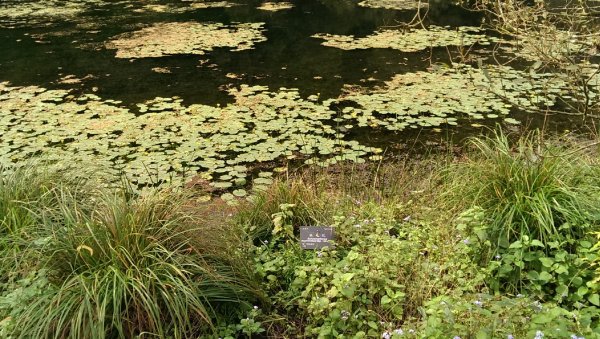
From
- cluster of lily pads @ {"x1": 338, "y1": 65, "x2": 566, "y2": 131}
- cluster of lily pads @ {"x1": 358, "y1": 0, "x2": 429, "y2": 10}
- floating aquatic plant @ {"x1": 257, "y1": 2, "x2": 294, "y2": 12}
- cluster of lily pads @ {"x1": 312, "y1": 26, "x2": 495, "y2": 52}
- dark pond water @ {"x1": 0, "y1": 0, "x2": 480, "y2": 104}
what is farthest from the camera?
floating aquatic plant @ {"x1": 257, "y1": 2, "x2": 294, "y2": 12}

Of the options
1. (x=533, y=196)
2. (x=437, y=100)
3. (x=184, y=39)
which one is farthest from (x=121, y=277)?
(x=184, y=39)

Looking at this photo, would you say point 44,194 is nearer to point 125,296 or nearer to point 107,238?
point 107,238

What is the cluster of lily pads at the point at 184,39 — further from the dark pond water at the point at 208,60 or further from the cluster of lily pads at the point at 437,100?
the cluster of lily pads at the point at 437,100

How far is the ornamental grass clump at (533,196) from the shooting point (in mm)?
2271

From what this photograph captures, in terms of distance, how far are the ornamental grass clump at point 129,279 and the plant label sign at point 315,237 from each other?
0.37 meters

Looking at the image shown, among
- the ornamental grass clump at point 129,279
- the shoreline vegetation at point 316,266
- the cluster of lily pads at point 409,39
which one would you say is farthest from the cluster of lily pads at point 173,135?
the cluster of lily pads at point 409,39

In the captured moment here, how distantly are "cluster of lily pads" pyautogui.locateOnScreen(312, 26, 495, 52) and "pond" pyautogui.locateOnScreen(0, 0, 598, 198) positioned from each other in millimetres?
48

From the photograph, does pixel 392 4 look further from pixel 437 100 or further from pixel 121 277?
pixel 121 277

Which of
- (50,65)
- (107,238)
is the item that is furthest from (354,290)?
(50,65)

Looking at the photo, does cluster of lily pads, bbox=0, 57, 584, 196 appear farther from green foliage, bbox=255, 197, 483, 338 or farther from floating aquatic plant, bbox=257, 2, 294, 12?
floating aquatic plant, bbox=257, 2, 294, 12

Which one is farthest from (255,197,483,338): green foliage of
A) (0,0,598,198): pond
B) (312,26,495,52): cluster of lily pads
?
(312,26,495,52): cluster of lily pads

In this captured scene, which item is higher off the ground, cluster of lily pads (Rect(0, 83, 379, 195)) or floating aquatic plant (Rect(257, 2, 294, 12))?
floating aquatic plant (Rect(257, 2, 294, 12))

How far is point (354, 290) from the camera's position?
200 centimetres

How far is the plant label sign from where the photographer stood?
2.41 meters
